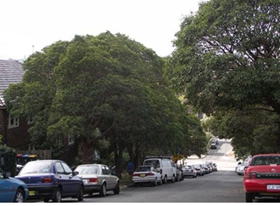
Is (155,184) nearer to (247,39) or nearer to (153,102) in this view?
(153,102)

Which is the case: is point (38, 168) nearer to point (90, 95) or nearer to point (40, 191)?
point (40, 191)

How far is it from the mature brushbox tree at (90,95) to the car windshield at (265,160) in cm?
1138

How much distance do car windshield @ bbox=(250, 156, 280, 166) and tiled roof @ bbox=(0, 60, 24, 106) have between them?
22895 millimetres

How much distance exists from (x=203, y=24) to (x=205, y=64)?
223 centimetres

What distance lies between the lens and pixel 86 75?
91.0 ft

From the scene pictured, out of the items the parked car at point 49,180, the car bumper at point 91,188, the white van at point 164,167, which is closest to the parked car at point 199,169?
the white van at point 164,167

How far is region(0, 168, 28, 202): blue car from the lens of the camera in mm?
14062

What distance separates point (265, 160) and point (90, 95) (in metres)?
12.5

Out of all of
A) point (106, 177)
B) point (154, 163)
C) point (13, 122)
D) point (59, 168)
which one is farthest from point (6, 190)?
point (13, 122)

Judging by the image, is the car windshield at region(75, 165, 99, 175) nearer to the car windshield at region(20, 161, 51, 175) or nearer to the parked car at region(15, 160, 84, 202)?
the parked car at region(15, 160, 84, 202)

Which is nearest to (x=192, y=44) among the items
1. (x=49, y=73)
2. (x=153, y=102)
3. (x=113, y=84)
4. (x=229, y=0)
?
(x=229, y=0)

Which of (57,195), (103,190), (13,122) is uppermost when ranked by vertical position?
(13,122)

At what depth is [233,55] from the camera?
19984 millimetres

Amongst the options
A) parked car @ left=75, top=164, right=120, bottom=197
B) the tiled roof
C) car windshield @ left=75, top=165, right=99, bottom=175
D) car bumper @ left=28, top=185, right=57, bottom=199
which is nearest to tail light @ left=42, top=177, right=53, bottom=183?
car bumper @ left=28, top=185, right=57, bottom=199
